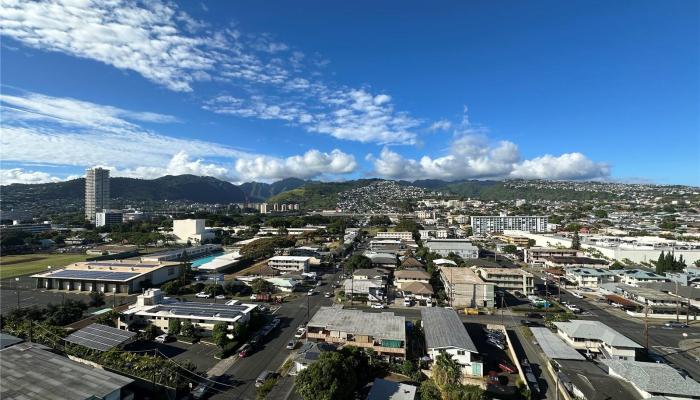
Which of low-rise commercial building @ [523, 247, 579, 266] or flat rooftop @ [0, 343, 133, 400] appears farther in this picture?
low-rise commercial building @ [523, 247, 579, 266]

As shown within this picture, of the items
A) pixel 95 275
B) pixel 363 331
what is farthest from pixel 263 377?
pixel 95 275

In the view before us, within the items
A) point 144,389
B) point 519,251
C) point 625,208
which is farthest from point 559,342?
point 625,208

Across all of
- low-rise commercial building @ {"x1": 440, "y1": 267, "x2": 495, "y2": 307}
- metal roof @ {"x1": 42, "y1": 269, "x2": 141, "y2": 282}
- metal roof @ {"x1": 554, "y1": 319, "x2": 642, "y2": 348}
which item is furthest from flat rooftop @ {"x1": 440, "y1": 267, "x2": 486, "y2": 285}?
metal roof @ {"x1": 42, "y1": 269, "x2": 141, "y2": 282}

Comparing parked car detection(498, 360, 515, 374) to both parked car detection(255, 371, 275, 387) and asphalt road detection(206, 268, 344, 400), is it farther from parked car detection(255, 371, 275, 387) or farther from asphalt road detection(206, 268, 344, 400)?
parked car detection(255, 371, 275, 387)

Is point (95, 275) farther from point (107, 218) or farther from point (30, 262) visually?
point (107, 218)


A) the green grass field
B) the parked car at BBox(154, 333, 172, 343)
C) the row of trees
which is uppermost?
the row of trees

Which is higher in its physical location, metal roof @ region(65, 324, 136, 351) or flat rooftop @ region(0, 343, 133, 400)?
flat rooftop @ region(0, 343, 133, 400)
